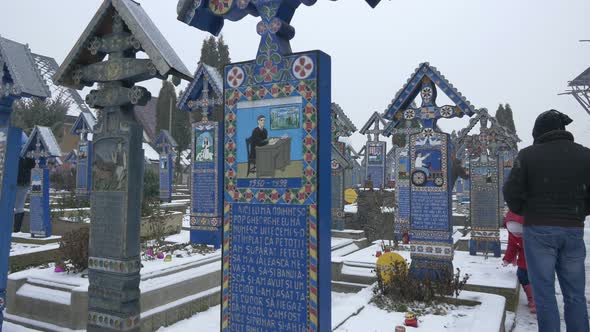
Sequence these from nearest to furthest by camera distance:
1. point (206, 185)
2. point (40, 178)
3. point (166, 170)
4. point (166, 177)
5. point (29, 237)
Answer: point (206, 185) → point (29, 237) → point (40, 178) → point (166, 177) → point (166, 170)

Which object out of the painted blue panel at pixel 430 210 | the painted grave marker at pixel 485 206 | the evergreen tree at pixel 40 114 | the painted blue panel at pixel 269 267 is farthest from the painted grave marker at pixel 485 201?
the evergreen tree at pixel 40 114

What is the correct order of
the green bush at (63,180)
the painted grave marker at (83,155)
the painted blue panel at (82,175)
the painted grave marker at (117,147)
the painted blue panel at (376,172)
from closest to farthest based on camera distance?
the painted grave marker at (117,147)
the painted grave marker at (83,155)
the painted blue panel at (82,175)
the painted blue panel at (376,172)
the green bush at (63,180)

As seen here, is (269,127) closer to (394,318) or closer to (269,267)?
(269,267)

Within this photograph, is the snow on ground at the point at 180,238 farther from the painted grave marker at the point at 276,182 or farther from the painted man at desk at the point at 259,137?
the painted man at desk at the point at 259,137

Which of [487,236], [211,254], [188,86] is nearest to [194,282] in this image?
[211,254]

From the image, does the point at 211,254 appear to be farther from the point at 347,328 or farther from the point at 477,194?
the point at 477,194

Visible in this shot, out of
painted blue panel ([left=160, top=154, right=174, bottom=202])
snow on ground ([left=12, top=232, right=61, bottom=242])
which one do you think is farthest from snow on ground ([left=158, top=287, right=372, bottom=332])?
painted blue panel ([left=160, top=154, right=174, bottom=202])

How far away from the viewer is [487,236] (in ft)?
34.1

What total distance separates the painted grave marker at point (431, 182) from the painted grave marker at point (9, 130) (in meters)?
6.54

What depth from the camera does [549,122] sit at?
4.15 m

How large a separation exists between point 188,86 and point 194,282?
628cm

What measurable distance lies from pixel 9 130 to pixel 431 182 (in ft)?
23.1

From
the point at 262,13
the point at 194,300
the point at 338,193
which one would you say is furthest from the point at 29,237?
the point at 262,13

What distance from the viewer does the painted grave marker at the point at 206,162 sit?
36.5 feet
